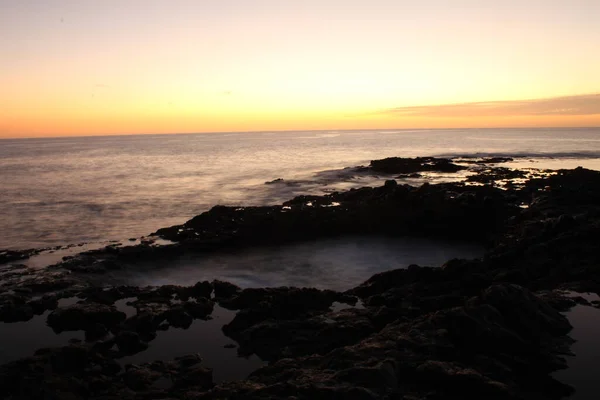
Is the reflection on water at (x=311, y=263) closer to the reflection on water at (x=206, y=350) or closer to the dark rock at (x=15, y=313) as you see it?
the dark rock at (x=15, y=313)

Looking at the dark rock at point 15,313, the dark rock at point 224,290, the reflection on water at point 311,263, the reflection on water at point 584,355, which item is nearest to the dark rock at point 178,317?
the dark rock at point 224,290

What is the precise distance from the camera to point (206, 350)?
9.47 meters

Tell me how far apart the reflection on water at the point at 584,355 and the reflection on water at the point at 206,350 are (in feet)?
17.6

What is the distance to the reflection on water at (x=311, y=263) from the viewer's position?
15094 mm

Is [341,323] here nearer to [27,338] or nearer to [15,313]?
[27,338]

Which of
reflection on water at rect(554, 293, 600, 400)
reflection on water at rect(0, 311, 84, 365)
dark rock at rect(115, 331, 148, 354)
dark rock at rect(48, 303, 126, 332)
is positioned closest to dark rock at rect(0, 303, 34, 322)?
reflection on water at rect(0, 311, 84, 365)

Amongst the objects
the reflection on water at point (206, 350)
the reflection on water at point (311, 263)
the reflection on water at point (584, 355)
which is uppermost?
the reflection on water at point (584, 355)

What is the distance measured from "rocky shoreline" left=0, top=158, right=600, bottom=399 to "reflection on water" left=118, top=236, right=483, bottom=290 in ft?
3.67

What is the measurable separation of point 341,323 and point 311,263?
7.44 m

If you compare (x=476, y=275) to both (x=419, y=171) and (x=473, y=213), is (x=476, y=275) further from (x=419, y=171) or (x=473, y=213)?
(x=419, y=171)

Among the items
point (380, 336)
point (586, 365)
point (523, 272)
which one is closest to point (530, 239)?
point (523, 272)

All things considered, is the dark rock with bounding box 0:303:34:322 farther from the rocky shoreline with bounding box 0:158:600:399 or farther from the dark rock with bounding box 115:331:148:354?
the dark rock with bounding box 115:331:148:354

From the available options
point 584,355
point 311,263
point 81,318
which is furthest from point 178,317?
point 584,355

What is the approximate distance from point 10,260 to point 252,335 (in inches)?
504
